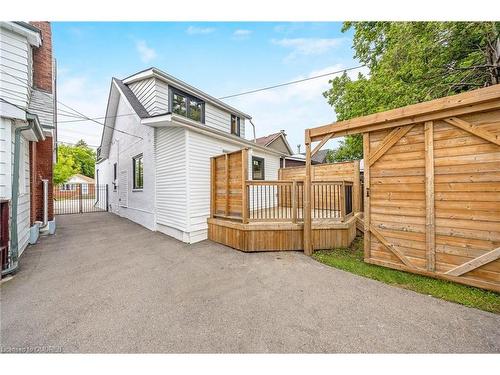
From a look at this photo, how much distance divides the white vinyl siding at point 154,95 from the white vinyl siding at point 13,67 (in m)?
3.24

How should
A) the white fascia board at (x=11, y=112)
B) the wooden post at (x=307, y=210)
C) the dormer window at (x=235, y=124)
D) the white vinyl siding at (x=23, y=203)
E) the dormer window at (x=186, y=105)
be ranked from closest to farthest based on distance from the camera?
the white fascia board at (x=11, y=112) < the white vinyl siding at (x=23, y=203) < the wooden post at (x=307, y=210) < the dormer window at (x=186, y=105) < the dormer window at (x=235, y=124)

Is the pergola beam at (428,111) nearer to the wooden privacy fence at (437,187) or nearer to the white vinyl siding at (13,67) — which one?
the wooden privacy fence at (437,187)

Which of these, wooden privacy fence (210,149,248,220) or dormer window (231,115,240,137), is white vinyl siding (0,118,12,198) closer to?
wooden privacy fence (210,149,248,220)

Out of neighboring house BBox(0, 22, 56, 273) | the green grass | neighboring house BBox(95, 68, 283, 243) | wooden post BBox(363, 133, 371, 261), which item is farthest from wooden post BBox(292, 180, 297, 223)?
neighboring house BBox(0, 22, 56, 273)

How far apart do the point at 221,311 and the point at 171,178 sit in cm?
493

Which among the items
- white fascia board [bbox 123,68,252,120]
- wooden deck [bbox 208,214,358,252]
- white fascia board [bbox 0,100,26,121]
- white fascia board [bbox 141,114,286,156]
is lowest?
wooden deck [bbox 208,214,358,252]

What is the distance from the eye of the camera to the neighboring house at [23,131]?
400 cm

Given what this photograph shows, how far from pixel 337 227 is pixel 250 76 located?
22.8 ft

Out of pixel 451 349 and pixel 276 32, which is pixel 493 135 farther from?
pixel 276 32

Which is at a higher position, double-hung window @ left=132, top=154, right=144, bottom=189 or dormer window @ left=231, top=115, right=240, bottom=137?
dormer window @ left=231, top=115, right=240, bottom=137

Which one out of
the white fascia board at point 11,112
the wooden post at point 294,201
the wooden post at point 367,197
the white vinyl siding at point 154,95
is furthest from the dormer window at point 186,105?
the wooden post at point 367,197

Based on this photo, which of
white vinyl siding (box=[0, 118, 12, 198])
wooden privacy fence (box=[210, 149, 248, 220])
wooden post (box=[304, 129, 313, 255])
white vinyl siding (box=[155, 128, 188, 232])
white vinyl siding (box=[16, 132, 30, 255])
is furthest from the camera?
white vinyl siding (box=[155, 128, 188, 232])

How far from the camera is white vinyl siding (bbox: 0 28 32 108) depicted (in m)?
4.53

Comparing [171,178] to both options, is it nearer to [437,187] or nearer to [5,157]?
[5,157]
